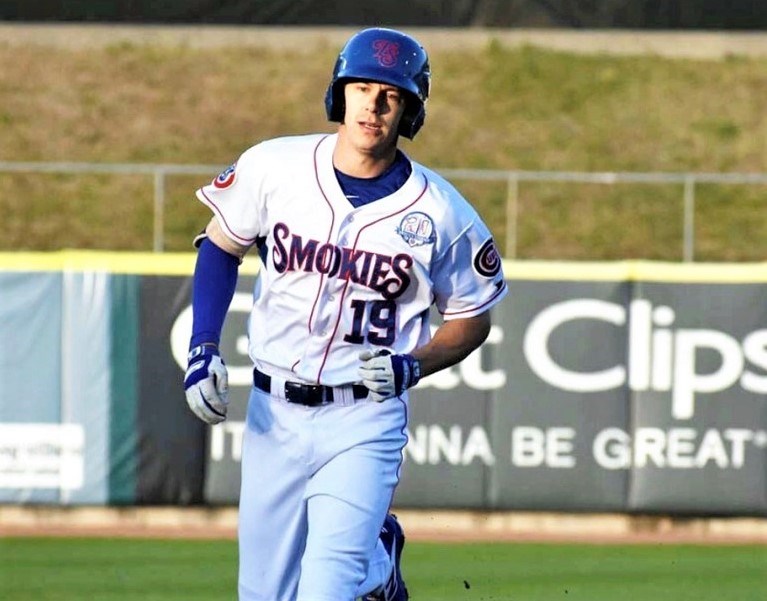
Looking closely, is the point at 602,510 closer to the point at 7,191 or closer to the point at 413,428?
the point at 413,428

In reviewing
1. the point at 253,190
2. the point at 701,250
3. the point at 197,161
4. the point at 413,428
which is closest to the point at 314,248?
the point at 253,190

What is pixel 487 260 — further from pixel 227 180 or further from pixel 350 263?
pixel 227 180

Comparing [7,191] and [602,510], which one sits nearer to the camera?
[602,510]

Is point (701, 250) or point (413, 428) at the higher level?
point (701, 250)

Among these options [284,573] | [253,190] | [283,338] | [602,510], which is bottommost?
[602,510]

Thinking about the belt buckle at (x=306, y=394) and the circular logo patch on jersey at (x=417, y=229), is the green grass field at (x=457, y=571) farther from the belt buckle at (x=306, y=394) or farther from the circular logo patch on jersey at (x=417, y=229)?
the circular logo patch on jersey at (x=417, y=229)

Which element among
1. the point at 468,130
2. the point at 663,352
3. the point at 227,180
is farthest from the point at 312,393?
the point at 468,130

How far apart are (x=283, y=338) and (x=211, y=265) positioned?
0.35 m

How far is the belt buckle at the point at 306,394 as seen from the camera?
17.5 ft

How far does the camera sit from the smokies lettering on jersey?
5309 millimetres

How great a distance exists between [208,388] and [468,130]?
1645 centimetres

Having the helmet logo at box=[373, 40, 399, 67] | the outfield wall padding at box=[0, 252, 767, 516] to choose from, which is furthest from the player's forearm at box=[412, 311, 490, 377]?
the outfield wall padding at box=[0, 252, 767, 516]

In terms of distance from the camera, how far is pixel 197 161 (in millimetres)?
20750

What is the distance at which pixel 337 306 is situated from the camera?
5.34 metres
